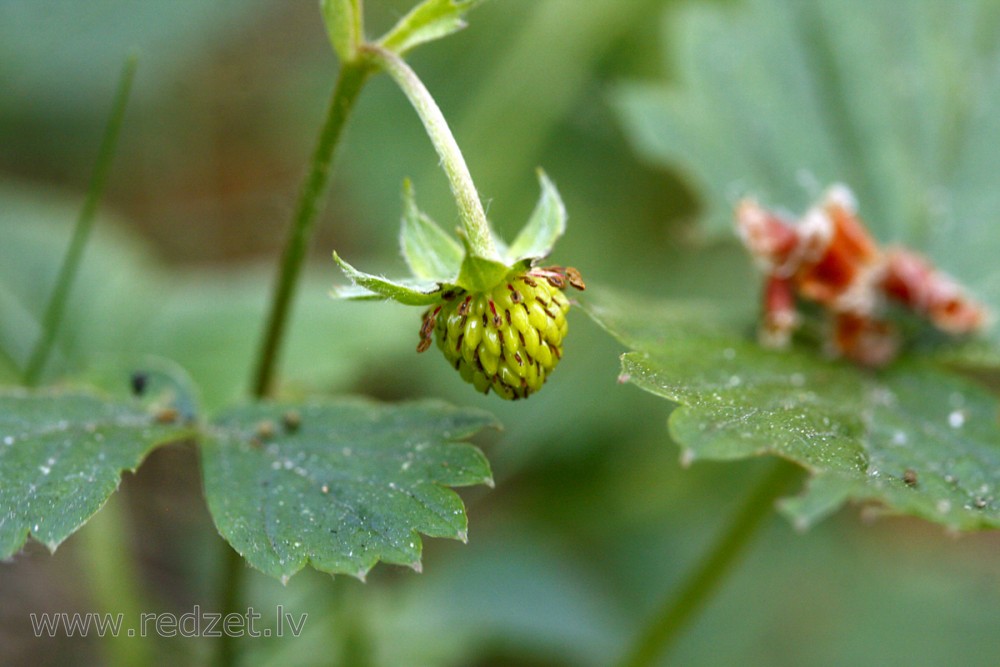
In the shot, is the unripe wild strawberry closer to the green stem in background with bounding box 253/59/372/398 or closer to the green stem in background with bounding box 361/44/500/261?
the green stem in background with bounding box 361/44/500/261

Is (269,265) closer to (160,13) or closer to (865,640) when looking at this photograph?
(160,13)

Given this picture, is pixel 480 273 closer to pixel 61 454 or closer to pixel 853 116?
pixel 61 454

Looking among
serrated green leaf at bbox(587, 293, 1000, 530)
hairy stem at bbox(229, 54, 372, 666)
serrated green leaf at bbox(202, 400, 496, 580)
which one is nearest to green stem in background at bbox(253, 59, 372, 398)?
hairy stem at bbox(229, 54, 372, 666)

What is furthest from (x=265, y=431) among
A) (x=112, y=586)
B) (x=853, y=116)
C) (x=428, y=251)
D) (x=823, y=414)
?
(x=853, y=116)

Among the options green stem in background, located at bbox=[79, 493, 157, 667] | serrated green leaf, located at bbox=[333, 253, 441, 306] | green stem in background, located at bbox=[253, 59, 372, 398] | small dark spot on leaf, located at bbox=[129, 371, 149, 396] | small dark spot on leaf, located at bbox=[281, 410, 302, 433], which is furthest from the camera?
green stem in background, located at bbox=[79, 493, 157, 667]

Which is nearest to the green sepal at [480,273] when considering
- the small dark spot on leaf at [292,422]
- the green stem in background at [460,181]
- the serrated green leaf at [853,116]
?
the green stem in background at [460,181]

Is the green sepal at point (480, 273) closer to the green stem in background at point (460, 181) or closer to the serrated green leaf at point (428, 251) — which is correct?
the green stem in background at point (460, 181)

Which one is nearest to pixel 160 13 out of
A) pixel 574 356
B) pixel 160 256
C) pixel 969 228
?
pixel 160 256
